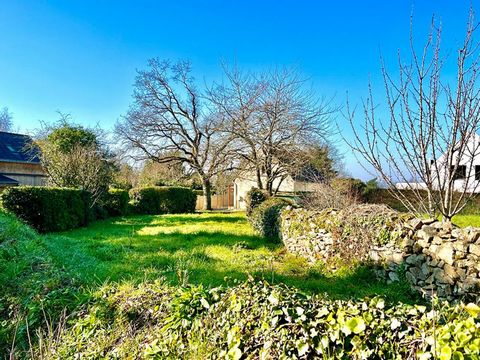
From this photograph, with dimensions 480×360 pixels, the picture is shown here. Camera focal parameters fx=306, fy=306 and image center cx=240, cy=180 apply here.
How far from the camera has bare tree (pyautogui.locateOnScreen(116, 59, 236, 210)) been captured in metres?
19.9

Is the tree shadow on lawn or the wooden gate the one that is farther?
the wooden gate

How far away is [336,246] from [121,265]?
14.2ft

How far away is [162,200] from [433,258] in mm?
17761

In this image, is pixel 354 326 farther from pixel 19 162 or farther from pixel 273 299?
pixel 19 162

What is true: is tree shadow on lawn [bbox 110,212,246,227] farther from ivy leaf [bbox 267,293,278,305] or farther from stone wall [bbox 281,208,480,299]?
ivy leaf [bbox 267,293,278,305]

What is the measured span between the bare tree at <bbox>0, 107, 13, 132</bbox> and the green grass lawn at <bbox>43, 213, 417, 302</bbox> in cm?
3688

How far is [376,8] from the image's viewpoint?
7.51 metres

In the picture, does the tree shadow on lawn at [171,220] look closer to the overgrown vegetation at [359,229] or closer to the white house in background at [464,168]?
the overgrown vegetation at [359,229]

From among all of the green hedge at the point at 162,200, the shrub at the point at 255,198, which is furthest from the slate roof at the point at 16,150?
the shrub at the point at 255,198

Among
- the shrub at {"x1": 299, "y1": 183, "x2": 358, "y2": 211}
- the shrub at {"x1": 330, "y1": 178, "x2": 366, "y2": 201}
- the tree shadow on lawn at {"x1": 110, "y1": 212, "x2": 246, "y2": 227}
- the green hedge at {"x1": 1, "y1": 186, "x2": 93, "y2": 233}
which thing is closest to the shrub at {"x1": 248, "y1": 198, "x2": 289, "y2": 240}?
the shrub at {"x1": 299, "y1": 183, "x2": 358, "y2": 211}

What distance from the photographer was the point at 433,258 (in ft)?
15.0

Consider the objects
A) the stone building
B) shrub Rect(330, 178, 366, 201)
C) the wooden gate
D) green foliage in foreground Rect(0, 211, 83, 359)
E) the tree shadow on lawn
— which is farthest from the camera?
the wooden gate

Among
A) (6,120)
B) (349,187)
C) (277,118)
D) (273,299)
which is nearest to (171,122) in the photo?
(277,118)

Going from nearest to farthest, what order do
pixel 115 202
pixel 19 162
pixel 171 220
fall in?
pixel 171 220, pixel 115 202, pixel 19 162
